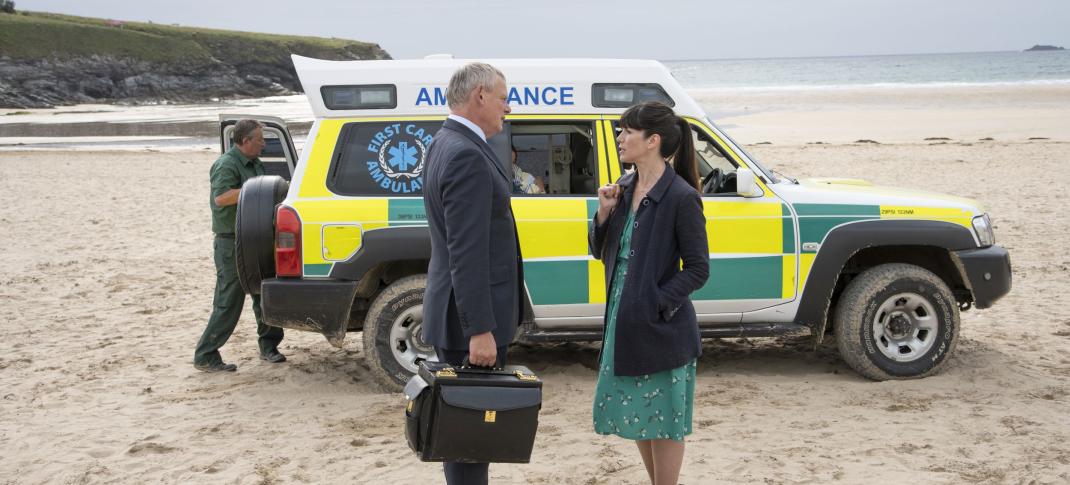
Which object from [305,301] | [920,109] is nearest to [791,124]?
[920,109]

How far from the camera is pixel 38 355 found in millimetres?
7062

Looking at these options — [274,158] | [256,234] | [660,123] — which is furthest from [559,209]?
[274,158]

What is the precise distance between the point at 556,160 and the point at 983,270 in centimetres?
257

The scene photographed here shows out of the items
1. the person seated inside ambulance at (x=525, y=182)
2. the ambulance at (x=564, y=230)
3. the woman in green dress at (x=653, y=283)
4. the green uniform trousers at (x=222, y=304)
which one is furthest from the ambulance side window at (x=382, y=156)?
the woman in green dress at (x=653, y=283)

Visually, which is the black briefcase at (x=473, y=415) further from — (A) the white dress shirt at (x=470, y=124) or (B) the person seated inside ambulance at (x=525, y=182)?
(B) the person seated inside ambulance at (x=525, y=182)

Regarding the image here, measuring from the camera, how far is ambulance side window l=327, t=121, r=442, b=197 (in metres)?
5.81

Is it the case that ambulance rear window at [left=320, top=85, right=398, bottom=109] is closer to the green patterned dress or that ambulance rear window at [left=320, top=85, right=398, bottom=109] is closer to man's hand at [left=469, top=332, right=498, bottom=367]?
the green patterned dress

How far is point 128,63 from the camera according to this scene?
8256 cm

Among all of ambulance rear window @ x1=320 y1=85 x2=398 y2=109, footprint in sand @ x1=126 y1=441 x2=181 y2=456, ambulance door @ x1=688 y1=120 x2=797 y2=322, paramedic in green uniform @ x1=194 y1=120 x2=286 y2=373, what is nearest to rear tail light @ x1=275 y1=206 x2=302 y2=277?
ambulance rear window @ x1=320 y1=85 x2=398 y2=109

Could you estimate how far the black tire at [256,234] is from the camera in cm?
573

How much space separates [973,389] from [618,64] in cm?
277

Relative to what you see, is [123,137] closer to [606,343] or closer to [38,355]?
[38,355]

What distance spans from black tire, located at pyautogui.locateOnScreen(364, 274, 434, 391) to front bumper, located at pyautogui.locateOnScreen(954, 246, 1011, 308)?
10.4ft

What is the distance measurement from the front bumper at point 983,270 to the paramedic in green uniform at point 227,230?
4358mm
